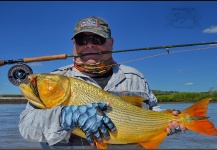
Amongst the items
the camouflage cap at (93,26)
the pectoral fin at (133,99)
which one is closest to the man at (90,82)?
the camouflage cap at (93,26)

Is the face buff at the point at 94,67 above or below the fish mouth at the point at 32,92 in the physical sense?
above

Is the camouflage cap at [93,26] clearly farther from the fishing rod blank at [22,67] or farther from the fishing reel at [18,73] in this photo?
the fishing reel at [18,73]

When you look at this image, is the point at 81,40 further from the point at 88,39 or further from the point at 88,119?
the point at 88,119

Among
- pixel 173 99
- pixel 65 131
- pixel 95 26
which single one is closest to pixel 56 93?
pixel 65 131

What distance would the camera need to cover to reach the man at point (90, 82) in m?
3.84

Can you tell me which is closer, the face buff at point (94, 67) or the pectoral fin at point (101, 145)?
the pectoral fin at point (101, 145)

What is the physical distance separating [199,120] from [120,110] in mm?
948

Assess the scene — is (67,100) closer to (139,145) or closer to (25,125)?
(25,125)

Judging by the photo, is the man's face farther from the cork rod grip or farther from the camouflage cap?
the cork rod grip

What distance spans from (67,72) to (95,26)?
0.74 m

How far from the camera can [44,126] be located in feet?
13.3

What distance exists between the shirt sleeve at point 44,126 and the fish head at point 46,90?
10cm

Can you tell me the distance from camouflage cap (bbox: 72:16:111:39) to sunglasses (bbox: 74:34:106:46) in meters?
0.08

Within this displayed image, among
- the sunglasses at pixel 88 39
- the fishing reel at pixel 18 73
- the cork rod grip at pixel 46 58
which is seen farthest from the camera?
the cork rod grip at pixel 46 58
